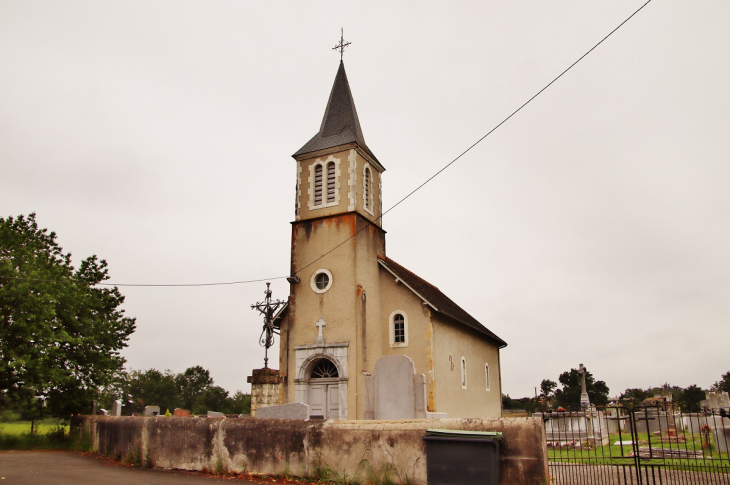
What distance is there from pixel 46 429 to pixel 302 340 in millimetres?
9775

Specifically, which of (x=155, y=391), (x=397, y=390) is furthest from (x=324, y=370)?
(x=155, y=391)

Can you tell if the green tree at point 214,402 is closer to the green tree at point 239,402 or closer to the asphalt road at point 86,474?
the green tree at point 239,402

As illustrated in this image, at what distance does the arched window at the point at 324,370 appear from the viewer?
19.7m

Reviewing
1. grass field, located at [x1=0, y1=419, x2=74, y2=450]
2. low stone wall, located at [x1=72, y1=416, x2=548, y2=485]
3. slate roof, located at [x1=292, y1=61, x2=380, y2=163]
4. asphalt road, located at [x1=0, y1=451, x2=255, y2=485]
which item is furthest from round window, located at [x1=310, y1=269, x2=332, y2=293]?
asphalt road, located at [x1=0, y1=451, x2=255, y2=485]

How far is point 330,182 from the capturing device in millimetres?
21547

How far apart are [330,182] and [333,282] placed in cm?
417

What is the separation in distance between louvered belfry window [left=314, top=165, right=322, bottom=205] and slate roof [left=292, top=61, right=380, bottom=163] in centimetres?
81

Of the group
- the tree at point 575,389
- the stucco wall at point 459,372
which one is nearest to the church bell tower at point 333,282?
the stucco wall at point 459,372

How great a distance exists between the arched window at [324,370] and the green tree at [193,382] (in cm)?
5217

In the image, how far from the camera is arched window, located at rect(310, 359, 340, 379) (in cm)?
1966

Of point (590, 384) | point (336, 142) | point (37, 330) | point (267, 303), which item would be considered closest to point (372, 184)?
point (336, 142)

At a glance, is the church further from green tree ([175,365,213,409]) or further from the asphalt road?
green tree ([175,365,213,409])

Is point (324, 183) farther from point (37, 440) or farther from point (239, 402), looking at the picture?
point (239, 402)

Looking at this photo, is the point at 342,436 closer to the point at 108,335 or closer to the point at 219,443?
the point at 219,443
